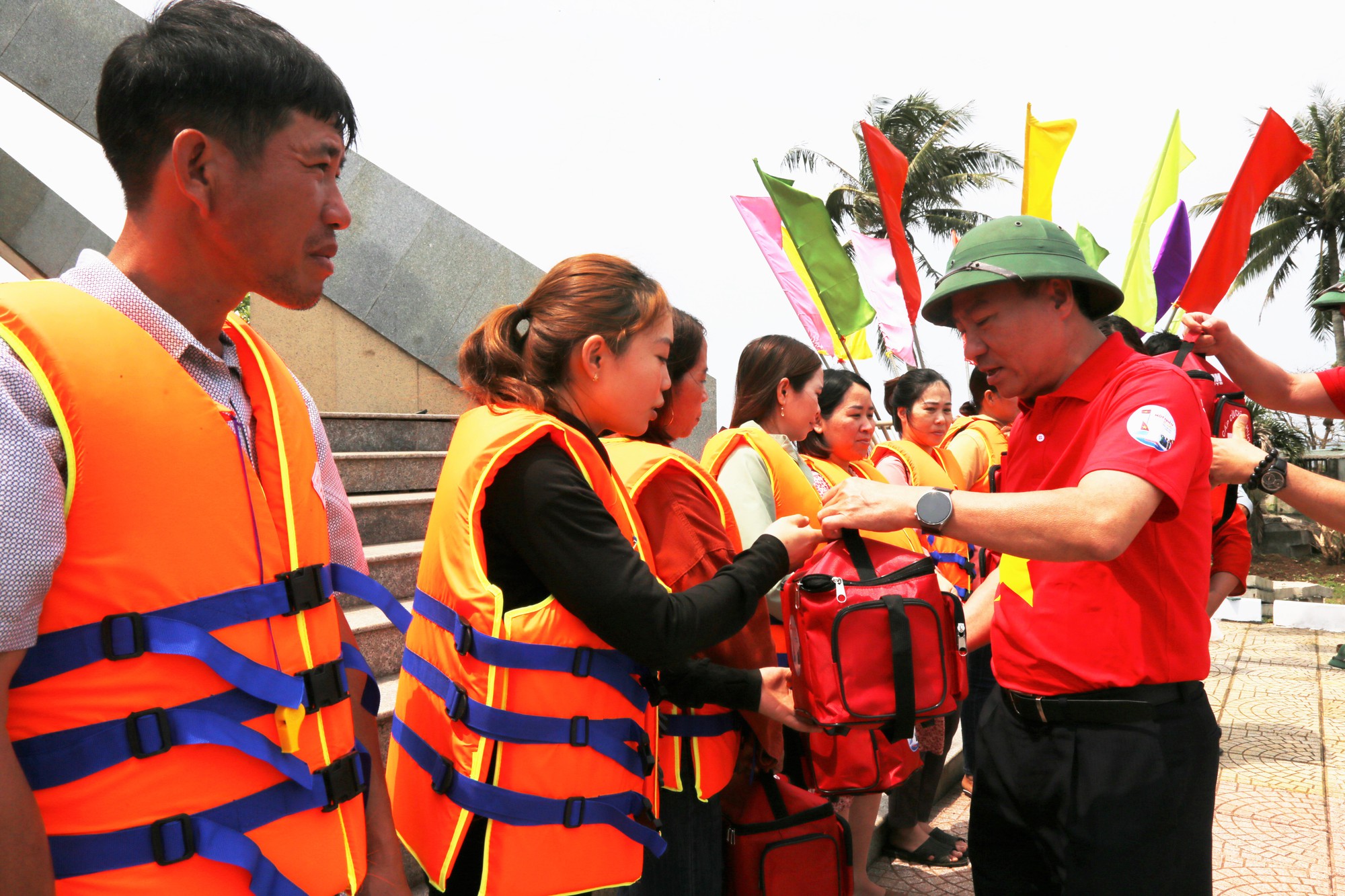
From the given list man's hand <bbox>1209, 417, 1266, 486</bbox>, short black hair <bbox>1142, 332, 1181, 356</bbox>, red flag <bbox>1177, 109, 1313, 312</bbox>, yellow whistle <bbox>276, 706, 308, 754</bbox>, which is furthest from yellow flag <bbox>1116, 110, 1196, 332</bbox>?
yellow whistle <bbox>276, 706, 308, 754</bbox>

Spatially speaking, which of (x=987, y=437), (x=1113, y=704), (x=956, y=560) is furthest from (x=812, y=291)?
(x=1113, y=704)

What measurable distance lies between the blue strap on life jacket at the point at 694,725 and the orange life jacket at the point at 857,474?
1078 millimetres

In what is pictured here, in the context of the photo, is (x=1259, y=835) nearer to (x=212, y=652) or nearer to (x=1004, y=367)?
(x=1004, y=367)

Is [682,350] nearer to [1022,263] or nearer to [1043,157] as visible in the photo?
[1022,263]

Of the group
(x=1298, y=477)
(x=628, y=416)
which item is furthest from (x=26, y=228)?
(x=1298, y=477)

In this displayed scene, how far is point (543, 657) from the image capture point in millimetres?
1849

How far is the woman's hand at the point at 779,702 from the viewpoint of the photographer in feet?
7.62

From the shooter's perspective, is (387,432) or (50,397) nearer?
(50,397)

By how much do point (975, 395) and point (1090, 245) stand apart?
600 centimetres

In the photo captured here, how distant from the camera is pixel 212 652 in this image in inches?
47.4

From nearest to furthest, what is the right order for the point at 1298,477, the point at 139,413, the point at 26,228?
the point at 139,413, the point at 1298,477, the point at 26,228

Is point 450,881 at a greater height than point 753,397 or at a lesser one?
lesser

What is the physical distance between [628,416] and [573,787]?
85cm

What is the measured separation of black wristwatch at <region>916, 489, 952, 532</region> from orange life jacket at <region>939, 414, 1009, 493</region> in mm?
3171
